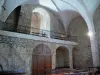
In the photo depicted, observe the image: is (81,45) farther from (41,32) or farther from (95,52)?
(41,32)

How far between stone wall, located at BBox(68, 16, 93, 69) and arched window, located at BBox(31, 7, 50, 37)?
9.62ft

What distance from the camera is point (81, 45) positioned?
521 inches

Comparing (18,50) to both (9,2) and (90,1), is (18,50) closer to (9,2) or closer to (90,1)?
(9,2)

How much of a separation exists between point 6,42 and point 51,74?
4584 millimetres

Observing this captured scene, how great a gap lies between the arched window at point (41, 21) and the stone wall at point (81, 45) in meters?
2.93

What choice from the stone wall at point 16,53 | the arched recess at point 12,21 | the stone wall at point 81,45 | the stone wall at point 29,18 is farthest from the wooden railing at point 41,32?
the stone wall at point 16,53

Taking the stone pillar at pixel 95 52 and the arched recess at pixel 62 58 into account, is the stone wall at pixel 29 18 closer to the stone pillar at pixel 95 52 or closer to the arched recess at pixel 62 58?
the arched recess at pixel 62 58

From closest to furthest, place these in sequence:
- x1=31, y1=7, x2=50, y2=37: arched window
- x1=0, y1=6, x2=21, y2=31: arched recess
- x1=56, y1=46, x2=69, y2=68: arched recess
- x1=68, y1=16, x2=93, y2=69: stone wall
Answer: x1=0, y1=6, x2=21, y2=31: arched recess → x1=68, y1=16, x2=93, y2=69: stone wall → x1=56, y1=46, x2=69, y2=68: arched recess → x1=31, y1=7, x2=50, y2=37: arched window

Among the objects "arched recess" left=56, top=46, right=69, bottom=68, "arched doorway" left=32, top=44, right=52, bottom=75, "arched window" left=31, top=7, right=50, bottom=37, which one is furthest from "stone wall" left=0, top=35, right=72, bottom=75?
"arched recess" left=56, top=46, right=69, bottom=68

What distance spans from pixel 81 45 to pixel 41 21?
225 inches

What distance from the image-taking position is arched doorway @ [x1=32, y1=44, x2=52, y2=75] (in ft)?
35.5

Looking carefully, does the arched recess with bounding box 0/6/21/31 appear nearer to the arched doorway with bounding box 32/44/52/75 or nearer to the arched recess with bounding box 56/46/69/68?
the arched doorway with bounding box 32/44/52/75

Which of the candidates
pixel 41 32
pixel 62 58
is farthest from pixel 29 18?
pixel 62 58

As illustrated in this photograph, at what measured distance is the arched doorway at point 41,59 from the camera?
35.5ft
